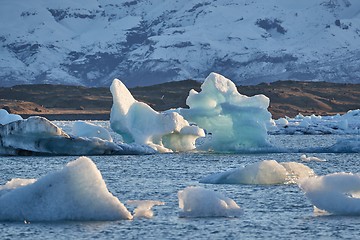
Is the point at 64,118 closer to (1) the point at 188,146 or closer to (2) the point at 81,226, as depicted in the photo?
(1) the point at 188,146

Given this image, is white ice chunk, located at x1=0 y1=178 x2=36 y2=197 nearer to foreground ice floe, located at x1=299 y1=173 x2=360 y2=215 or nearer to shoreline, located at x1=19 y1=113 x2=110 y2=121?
foreground ice floe, located at x1=299 y1=173 x2=360 y2=215

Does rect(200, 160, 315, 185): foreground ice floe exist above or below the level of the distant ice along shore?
below

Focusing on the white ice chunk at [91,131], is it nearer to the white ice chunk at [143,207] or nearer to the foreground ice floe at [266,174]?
the foreground ice floe at [266,174]

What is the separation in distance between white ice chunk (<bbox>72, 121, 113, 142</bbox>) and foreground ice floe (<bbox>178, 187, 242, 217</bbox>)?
28846 millimetres

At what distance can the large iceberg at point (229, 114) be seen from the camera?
192 feet

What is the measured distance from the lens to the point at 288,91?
648ft

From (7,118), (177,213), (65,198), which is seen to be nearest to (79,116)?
(7,118)

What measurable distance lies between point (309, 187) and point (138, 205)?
609cm

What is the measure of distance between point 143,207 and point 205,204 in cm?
320

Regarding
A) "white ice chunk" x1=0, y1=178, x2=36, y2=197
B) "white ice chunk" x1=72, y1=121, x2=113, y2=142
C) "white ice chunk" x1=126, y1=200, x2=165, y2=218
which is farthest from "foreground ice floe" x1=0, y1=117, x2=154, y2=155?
"white ice chunk" x1=0, y1=178, x2=36, y2=197

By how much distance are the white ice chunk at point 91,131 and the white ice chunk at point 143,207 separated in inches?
1012

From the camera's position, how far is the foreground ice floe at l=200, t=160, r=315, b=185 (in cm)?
3944

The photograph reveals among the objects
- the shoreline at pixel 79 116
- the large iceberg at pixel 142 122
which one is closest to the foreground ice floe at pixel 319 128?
the large iceberg at pixel 142 122

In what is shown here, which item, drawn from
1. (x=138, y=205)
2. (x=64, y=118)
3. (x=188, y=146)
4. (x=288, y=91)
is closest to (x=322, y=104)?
(x=288, y=91)
